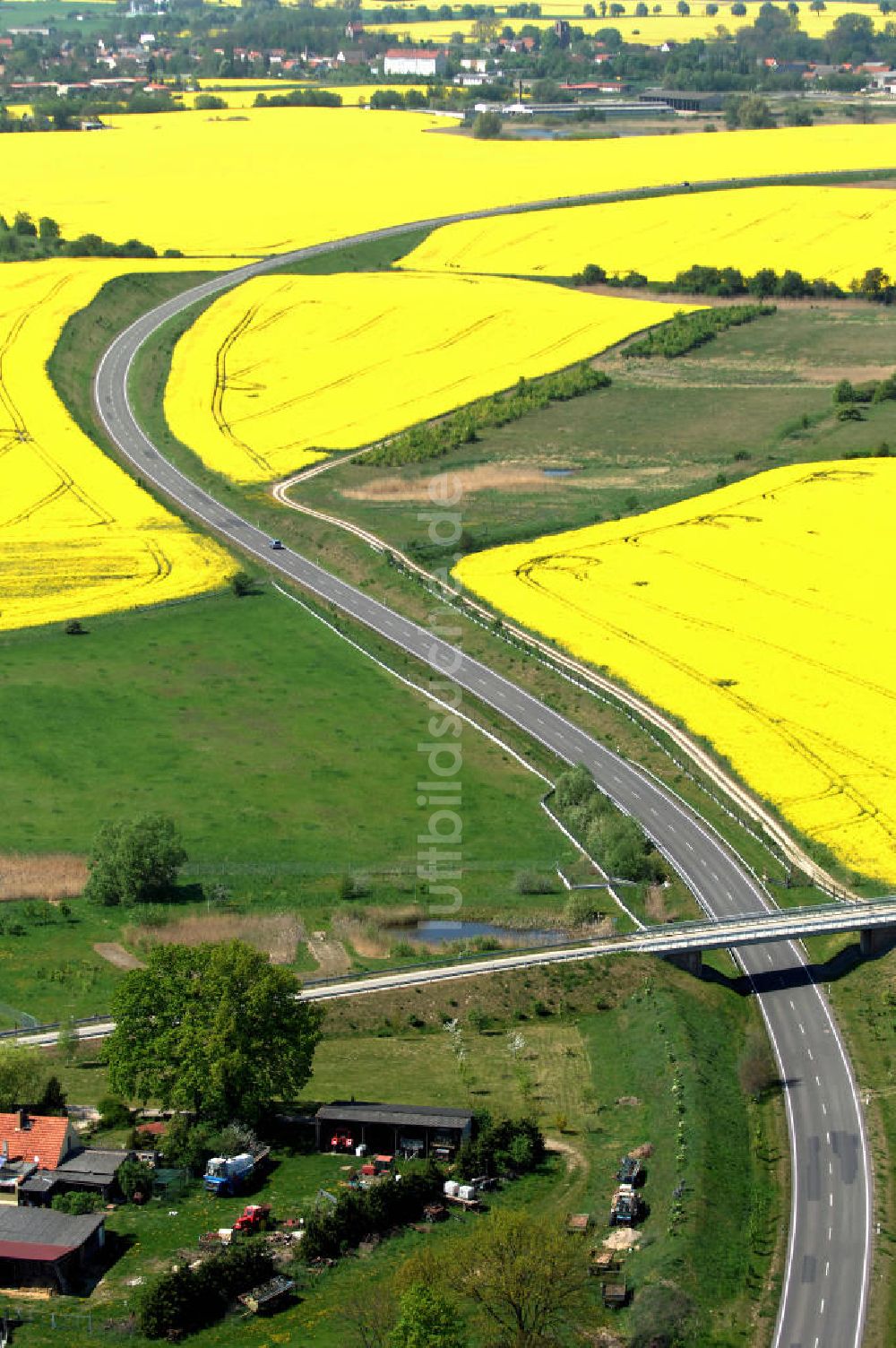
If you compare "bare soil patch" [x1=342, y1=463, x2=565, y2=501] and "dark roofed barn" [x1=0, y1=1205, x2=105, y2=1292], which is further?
"bare soil patch" [x1=342, y1=463, x2=565, y2=501]

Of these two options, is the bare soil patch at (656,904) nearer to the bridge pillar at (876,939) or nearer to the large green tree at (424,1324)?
the bridge pillar at (876,939)

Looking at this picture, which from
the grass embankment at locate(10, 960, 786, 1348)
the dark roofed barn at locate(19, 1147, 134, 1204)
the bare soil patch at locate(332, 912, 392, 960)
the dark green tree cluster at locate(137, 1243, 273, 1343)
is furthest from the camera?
the bare soil patch at locate(332, 912, 392, 960)

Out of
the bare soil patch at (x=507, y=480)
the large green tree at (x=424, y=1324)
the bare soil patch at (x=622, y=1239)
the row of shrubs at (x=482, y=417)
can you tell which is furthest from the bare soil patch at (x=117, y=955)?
the row of shrubs at (x=482, y=417)

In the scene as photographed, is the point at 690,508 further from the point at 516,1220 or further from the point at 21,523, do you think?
the point at 516,1220

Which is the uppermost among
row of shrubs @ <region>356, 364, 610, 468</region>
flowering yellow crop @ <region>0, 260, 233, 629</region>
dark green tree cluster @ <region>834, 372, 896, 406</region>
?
dark green tree cluster @ <region>834, 372, 896, 406</region>

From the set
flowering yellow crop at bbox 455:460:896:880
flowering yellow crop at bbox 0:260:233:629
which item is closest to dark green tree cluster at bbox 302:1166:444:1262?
flowering yellow crop at bbox 455:460:896:880

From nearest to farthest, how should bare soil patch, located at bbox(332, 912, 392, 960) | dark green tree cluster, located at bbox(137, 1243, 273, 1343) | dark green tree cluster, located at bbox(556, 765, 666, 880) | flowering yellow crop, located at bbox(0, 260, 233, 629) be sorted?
dark green tree cluster, located at bbox(137, 1243, 273, 1343) < bare soil patch, located at bbox(332, 912, 392, 960) < dark green tree cluster, located at bbox(556, 765, 666, 880) < flowering yellow crop, located at bbox(0, 260, 233, 629)

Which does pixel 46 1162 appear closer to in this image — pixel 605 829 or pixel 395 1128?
pixel 395 1128

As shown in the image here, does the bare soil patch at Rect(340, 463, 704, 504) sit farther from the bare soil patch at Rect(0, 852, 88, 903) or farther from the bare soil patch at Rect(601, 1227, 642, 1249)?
the bare soil patch at Rect(601, 1227, 642, 1249)
